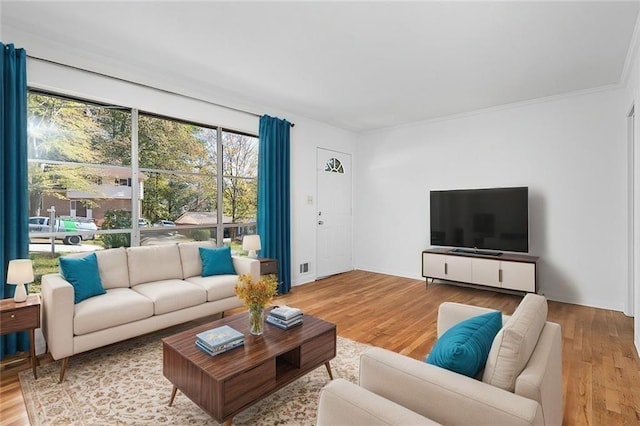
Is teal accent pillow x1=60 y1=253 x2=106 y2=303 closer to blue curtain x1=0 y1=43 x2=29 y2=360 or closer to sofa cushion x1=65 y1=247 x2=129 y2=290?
sofa cushion x1=65 y1=247 x2=129 y2=290

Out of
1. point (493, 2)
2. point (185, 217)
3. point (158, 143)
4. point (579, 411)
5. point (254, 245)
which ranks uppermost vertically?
point (493, 2)

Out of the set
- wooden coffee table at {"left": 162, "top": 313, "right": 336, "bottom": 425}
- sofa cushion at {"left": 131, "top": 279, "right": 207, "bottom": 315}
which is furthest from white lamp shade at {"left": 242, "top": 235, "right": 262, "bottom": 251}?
wooden coffee table at {"left": 162, "top": 313, "right": 336, "bottom": 425}

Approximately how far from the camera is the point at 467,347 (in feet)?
4.43

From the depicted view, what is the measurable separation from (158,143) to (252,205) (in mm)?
1580

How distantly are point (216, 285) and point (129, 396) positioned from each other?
1364 millimetres

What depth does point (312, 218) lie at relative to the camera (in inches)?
226

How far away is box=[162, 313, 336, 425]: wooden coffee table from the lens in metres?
1.80

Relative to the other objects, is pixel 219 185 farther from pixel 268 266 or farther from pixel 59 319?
pixel 59 319

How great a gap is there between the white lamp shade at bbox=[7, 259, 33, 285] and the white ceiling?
192 cm

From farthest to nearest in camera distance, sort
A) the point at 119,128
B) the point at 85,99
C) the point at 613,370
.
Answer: the point at 119,128, the point at 85,99, the point at 613,370

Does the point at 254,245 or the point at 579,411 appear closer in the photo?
the point at 579,411

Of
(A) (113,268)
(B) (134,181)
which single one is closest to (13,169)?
(B) (134,181)

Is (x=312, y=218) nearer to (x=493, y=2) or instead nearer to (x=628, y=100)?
(x=493, y=2)

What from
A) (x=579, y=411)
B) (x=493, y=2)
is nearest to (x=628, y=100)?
(x=493, y=2)
